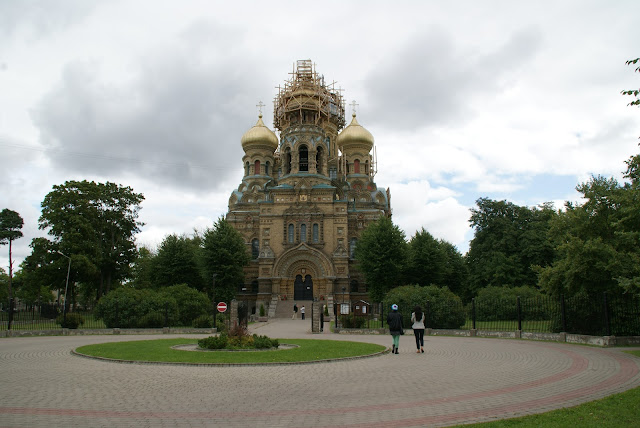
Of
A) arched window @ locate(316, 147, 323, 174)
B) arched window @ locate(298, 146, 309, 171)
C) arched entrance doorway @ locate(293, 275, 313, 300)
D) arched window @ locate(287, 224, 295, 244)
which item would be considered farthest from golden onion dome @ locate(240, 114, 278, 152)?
arched entrance doorway @ locate(293, 275, 313, 300)

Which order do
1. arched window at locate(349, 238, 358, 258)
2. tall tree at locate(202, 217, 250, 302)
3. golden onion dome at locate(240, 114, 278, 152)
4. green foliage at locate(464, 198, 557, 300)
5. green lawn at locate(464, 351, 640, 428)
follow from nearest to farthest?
green lawn at locate(464, 351, 640, 428) < tall tree at locate(202, 217, 250, 302) < green foliage at locate(464, 198, 557, 300) < arched window at locate(349, 238, 358, 258) < golden onion dome at locate(240, 114, 278, 152)

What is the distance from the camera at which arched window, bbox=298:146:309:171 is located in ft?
161

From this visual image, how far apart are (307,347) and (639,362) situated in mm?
9689

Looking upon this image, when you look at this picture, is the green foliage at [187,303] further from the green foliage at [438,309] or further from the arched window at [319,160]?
the arched window at [319,160]

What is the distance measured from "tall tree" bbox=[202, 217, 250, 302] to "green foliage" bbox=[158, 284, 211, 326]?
→ 30.4 feet

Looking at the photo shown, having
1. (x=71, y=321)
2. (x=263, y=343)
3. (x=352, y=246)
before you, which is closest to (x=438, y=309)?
(x=263, y=343)

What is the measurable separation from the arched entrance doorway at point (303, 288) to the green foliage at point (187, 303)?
1353 cm

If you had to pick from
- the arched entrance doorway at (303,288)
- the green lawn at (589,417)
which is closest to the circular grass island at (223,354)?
the green lawn at (589,417)

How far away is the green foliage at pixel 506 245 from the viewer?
43062mm

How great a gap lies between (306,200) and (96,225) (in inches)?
744

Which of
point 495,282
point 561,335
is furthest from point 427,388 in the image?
point 495,282

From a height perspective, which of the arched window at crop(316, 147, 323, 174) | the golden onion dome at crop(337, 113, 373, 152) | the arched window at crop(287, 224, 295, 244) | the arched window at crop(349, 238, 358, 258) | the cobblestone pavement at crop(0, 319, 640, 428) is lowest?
the cobblestone pavement at crop(0, 319, 640, 428)

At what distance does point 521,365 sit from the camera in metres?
12.5

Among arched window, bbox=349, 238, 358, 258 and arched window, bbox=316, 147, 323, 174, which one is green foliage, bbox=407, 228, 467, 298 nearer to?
arched window, bbox=349, 238, 358, 258
